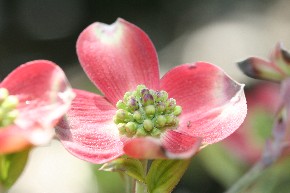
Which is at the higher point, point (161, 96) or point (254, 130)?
point (161, 96)

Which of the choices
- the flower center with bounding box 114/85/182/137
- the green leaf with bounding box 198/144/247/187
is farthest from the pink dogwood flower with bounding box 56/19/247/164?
the green leaf with bounding box 198/144/247/187

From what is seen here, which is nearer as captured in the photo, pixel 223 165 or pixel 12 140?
pixel 12 140

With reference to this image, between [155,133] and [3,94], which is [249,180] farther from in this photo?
[3,94]

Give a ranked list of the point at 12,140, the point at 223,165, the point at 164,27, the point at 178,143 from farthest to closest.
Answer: the point at 164,27 → the point at 223,165 → the point at 178,143 → the point at 12,140

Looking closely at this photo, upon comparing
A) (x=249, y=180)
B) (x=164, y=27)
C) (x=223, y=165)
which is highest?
(x=249, y=180)

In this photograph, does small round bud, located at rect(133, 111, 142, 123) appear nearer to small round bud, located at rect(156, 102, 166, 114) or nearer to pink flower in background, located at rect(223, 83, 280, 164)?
small round bud, located at rect(156, 102, 166, 114)

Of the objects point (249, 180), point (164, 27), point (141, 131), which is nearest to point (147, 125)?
point (141, 131)

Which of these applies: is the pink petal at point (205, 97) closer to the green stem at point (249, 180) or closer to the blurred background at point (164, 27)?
the green stem at point (249, 180)
